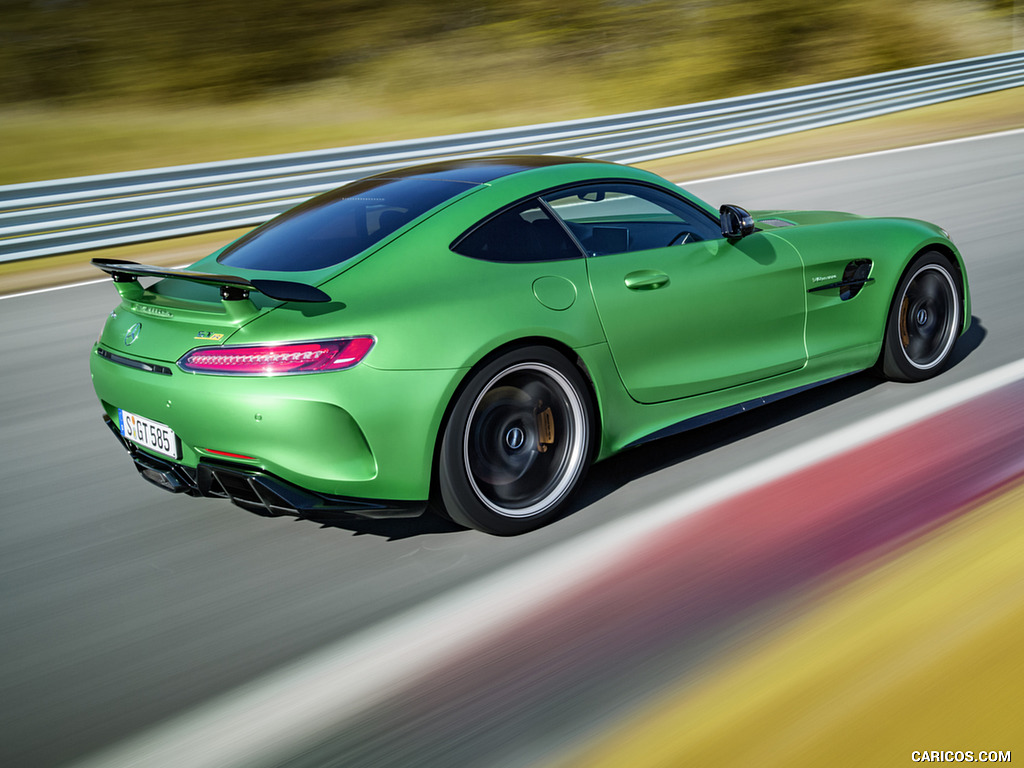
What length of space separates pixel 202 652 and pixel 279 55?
24330 millimetres

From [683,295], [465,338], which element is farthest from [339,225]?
[683,295]

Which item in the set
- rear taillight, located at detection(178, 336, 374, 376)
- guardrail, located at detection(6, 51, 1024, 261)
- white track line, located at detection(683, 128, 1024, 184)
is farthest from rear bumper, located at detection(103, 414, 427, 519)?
white track line, located at detection(683, 128, 1024, 184)

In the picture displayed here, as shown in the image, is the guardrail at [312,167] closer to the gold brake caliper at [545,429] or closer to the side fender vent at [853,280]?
the side fender vent at [853,280]

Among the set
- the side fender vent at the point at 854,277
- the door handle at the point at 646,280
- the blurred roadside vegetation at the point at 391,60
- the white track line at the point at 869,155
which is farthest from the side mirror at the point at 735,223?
the blurred roadside vegetation at the point at 391,60

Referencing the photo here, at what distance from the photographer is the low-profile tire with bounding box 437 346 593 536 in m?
3.52

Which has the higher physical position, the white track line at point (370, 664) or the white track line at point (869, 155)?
the white track line at point (869, 155)

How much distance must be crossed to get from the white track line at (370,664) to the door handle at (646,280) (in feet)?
2.69

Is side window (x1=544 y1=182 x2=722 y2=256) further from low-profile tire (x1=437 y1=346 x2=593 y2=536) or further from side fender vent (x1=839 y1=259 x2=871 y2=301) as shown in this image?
side fender vent (x1=839 y1=259 x2=871 y2=301)

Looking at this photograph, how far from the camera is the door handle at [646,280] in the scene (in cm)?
397

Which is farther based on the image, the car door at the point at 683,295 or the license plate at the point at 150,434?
the car door at the point at 683,295

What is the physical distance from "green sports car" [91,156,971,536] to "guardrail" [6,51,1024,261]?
21.3 feet

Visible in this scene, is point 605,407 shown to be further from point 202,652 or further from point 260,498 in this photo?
point 202,652

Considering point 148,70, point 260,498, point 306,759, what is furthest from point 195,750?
point 148,70

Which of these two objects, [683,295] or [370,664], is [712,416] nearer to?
[683,295]
